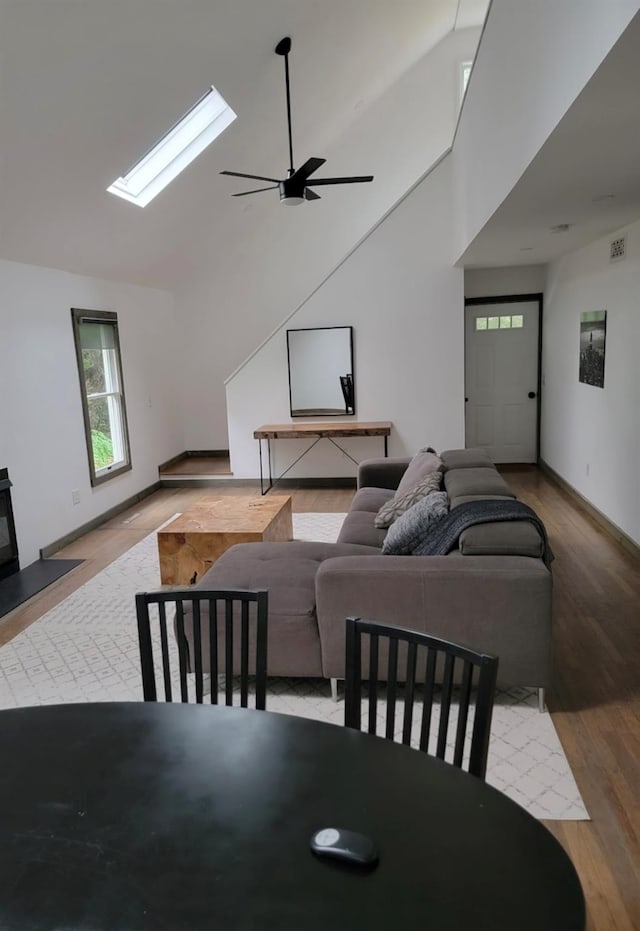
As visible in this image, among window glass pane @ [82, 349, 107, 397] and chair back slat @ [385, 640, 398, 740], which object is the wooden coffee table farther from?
chair back slat @ [385, 640, 398, 740]

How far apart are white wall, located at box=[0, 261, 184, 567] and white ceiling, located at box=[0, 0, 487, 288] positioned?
9.9 inches

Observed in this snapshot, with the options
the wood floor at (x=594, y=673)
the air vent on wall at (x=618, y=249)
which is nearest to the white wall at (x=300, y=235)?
the wood floor at (x=594, y=673)

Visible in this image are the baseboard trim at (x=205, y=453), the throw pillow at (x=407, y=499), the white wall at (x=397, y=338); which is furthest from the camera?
the baseboard trim at (x=205, y=453)

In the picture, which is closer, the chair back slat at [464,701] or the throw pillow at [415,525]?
the chair back slat at [464,701]

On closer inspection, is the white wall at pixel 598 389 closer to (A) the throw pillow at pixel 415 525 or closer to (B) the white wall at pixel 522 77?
(B) the white wall at pixel 522 77

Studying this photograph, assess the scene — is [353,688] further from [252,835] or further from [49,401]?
[49,401]

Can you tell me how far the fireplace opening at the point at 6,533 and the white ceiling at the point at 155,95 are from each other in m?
1.68

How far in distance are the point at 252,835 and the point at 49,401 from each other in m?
4.71

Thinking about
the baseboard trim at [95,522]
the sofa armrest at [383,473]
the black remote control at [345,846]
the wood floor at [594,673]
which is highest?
the black remote control at [345,846]

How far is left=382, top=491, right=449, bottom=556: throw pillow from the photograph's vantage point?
3.15 meters

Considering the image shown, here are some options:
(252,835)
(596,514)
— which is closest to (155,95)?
(252,835)

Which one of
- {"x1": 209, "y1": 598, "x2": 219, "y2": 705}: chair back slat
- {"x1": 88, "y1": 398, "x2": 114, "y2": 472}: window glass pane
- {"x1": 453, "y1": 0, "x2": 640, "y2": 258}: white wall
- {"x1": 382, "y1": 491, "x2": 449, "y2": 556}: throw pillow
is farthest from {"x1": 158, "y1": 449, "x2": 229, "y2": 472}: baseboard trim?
{"x1": 209, "y1": 598, "x2": 219, "y2": 705}: chair back slat

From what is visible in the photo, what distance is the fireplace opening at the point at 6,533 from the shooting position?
4.54m

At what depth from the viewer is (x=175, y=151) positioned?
5.01 m
